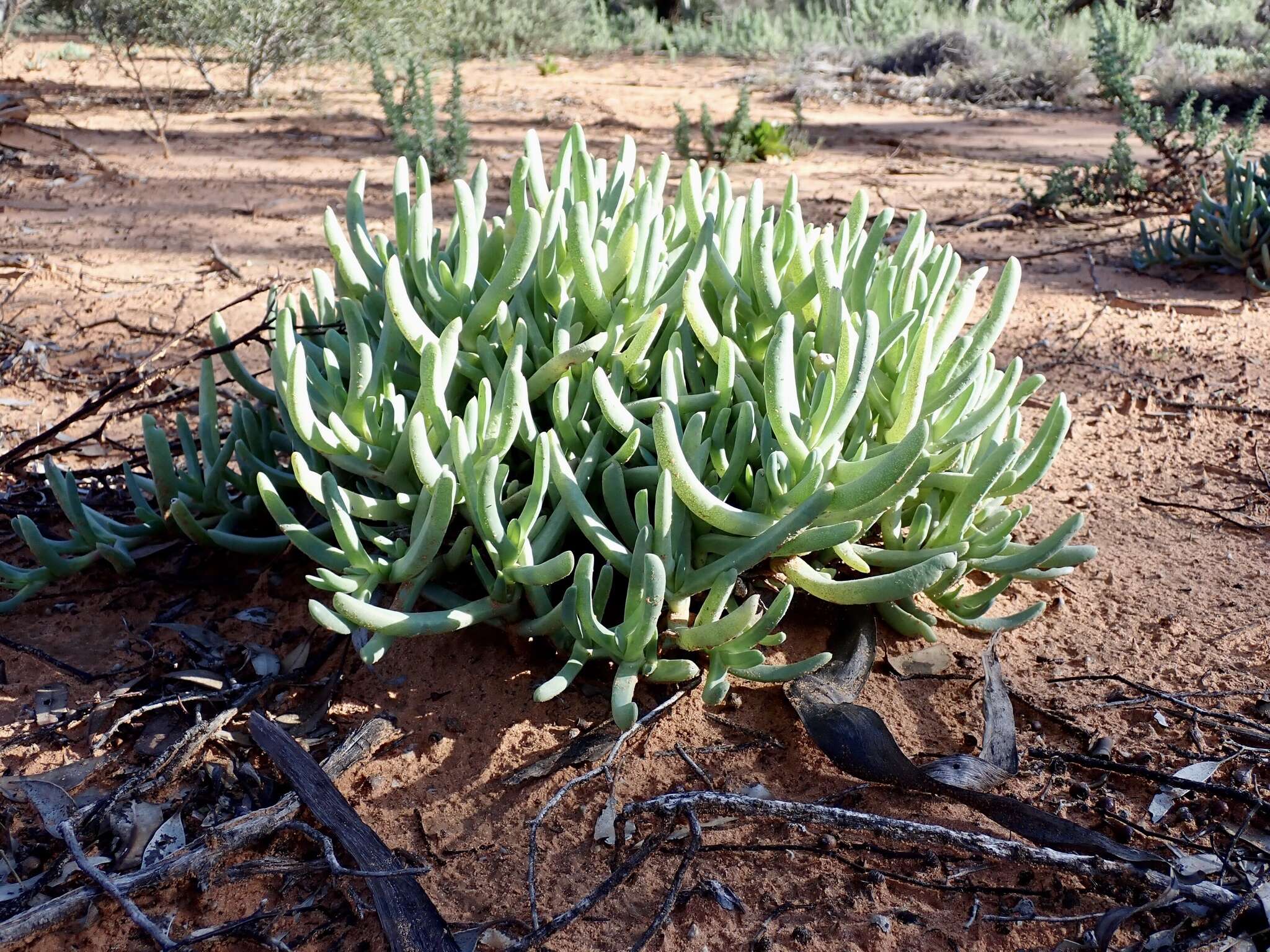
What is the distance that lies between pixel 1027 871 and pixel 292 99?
10546 mm

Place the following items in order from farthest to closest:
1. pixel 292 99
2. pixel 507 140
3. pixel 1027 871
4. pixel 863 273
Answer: pixel 292 99 → pixel 507 140 → pixel 863 273 → pixel 1027 871

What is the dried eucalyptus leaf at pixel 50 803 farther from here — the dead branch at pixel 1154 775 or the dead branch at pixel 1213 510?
the dead branch at pixel 1213 510

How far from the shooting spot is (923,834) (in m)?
1.91

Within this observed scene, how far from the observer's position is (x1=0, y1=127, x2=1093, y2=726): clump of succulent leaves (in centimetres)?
212

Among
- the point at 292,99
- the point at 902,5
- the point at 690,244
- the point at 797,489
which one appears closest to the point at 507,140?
the point at 292,99

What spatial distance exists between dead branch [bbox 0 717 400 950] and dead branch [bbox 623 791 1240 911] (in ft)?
2.07

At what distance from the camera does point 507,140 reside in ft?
29.5

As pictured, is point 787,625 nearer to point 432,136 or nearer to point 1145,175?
point 1145,175

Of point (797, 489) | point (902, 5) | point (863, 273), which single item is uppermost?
point (902, 5)

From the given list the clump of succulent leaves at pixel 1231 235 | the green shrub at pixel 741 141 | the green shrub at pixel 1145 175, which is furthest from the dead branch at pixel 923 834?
the green shrub at pixel 741 141

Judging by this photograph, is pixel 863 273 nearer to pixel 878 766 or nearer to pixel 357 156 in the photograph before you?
pixel 878 766

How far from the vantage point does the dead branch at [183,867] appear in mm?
1798

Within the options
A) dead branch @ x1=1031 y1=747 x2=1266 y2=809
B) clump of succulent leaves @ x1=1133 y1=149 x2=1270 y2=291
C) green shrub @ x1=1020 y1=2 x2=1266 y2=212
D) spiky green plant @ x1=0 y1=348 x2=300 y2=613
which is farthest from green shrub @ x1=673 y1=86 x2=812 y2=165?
dead branch @ x1=1031 y1=747 x2=1266 y2=809

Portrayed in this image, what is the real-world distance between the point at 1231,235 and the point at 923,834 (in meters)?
4.26
